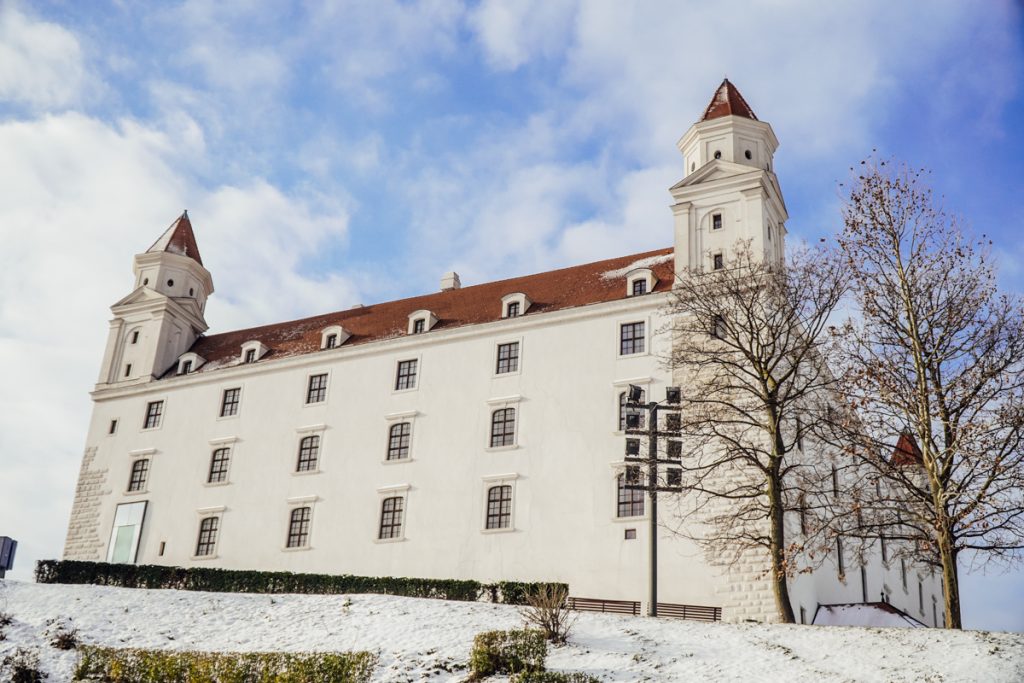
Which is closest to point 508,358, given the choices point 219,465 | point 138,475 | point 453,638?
point 219,465

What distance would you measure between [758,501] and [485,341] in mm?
12551

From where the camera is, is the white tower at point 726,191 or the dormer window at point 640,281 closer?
the white tower at point 726,191

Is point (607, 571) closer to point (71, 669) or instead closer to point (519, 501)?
point (519, 501)

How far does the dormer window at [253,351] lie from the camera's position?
4222 cm

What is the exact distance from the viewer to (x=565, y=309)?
117 ft

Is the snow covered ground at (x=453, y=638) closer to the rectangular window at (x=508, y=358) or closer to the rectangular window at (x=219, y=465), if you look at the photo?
the rectangular window at (x=219, y=465)

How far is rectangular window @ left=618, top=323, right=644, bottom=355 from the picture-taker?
112ft

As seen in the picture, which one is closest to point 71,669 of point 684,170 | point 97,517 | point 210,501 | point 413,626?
point 413,626

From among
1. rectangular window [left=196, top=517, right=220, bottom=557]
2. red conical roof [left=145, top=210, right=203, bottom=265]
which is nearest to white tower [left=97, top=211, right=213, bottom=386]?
red conical roof [left=145, top=210, right=203, bottom=265]

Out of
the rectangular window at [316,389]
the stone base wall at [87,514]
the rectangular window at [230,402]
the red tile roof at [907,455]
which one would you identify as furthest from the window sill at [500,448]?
the stone base wall at [87,514]

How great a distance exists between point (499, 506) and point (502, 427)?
2.82 m

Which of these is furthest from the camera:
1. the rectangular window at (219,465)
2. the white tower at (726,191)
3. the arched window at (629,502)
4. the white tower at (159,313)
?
the white tower at (159,313)

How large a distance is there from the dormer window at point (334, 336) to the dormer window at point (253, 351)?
297 centimetres

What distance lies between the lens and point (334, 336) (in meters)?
41.0
